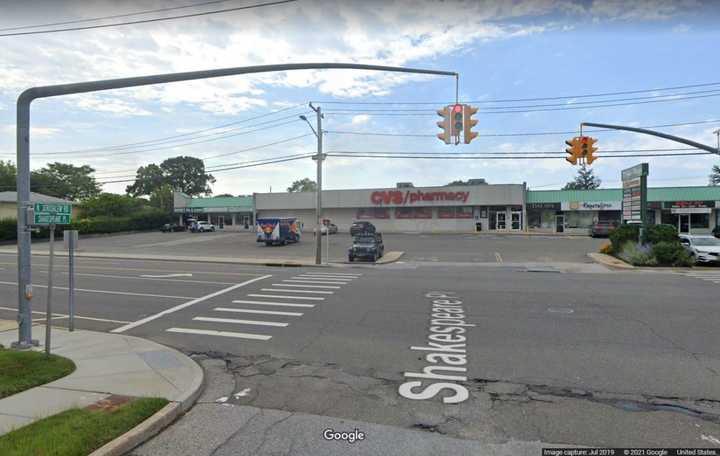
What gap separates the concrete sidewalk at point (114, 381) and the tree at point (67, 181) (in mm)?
85426

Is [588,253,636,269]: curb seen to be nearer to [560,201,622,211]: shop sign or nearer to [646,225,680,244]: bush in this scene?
[646,225,680,244]: bush

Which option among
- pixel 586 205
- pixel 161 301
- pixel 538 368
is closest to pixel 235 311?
pixel 161 301

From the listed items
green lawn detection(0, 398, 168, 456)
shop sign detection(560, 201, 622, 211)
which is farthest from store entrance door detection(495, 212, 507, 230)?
green lawn detection(0, 398, 168, 456)

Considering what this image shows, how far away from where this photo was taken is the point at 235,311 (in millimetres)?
10625

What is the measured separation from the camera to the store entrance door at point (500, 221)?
170ft

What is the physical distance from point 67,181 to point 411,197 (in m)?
67.3

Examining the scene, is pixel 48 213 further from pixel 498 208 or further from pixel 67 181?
pixel 67 181

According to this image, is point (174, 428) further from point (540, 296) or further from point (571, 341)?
point (540, 296)

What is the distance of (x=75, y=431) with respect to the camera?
412cm

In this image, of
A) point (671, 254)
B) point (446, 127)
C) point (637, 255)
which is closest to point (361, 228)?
point (637, 255)

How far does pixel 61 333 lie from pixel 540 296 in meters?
11.6

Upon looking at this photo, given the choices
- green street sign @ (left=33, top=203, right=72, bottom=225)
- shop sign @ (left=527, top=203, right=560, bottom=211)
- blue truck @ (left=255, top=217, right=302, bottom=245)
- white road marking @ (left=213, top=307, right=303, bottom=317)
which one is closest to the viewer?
green street sign @ (left=33, top=203, right=72, bottom=225)

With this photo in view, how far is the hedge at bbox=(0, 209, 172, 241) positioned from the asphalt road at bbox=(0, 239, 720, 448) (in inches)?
1553

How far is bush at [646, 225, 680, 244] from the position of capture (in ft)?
75.2
